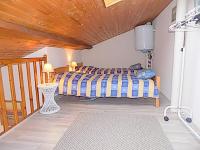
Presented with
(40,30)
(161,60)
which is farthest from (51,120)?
(161,60)

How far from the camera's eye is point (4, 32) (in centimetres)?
179

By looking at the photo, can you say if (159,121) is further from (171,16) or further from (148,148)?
(171,16)

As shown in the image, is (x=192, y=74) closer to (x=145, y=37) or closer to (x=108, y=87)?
(x=108, y=87)

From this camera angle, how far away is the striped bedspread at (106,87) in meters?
3.15

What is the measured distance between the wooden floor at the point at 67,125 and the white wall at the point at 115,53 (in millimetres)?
2742

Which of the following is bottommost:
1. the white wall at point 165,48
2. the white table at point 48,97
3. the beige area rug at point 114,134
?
the beige area rug at point 114,134

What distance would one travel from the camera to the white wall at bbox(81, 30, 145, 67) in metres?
6.11

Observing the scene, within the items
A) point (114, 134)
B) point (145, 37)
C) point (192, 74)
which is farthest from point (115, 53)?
point (114, 134)

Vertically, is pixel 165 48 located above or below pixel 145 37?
below

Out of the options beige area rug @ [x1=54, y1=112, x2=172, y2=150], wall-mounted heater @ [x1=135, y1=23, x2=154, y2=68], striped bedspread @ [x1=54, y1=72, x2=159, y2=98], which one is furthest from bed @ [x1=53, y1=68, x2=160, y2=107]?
wall-mounted heater @ [x1=135, y1=23, x2=154, y2=68]

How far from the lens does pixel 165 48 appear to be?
3.99 meters

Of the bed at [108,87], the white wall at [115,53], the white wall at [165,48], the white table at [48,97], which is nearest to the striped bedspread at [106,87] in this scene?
the bed at [108,87]

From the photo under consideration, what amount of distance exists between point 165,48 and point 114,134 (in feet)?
8.74

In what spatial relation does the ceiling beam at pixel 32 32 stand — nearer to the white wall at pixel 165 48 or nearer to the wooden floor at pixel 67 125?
the wooden floor at pixel 67 125
